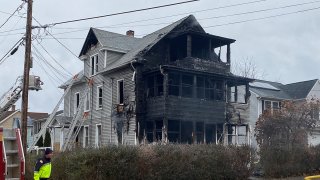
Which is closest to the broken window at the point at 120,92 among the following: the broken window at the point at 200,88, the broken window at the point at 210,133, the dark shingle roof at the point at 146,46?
the dark shingle roof at the point at 146,46

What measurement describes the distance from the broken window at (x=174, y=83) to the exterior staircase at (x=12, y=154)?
20038 millimetres

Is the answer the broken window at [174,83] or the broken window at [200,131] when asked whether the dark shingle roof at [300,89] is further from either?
the broken window at [174,83]

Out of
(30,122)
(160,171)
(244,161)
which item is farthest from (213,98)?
(30,122)

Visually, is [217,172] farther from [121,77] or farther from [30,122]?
[30,122]

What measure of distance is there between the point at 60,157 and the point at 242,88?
2510 cm

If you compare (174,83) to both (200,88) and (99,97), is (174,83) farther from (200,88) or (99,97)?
(99,97)

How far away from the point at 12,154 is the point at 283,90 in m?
39.2

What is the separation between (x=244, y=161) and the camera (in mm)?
21125

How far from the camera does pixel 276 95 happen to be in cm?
4241

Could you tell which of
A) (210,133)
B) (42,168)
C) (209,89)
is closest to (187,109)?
(209,89)

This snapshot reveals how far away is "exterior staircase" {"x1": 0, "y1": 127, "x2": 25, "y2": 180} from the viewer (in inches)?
344

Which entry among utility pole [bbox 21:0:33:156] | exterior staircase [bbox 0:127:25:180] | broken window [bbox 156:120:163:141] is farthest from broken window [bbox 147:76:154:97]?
exterior staircase [bbox 0:127:25:180]

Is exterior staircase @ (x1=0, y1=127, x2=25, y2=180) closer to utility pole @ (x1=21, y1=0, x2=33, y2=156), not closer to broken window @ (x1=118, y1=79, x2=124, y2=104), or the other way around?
utility pole @ (x1=21, y1=0, x2=33, y2=156)

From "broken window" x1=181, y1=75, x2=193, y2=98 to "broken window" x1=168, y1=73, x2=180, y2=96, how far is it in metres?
0.41
